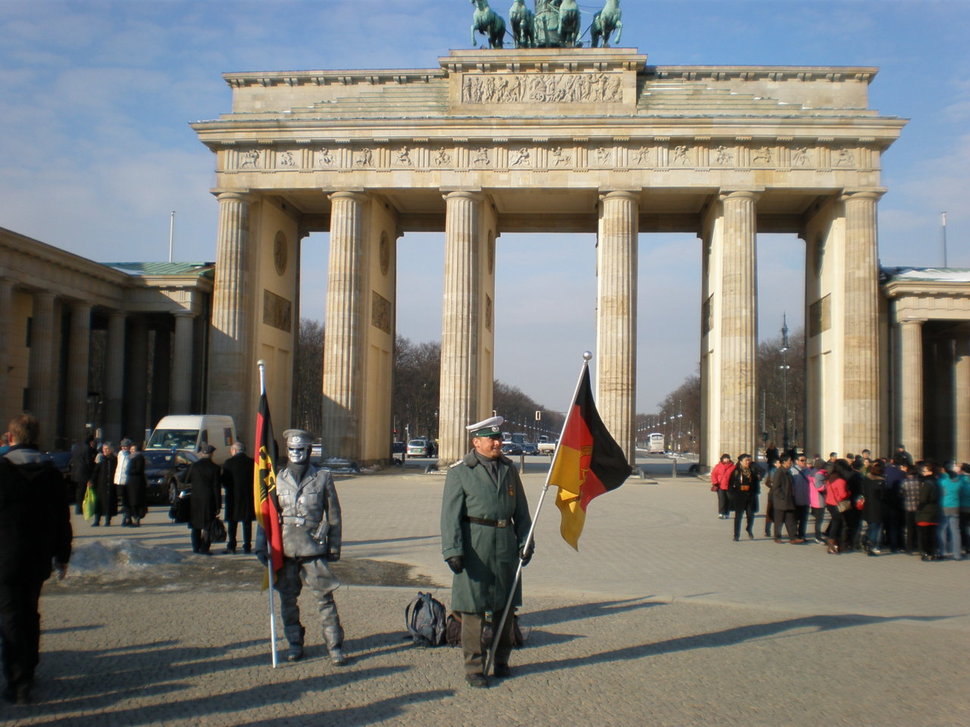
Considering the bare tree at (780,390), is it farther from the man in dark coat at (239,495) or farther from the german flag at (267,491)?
the german flag at (267,491)

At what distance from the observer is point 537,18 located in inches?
1741

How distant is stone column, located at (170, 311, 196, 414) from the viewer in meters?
43.5

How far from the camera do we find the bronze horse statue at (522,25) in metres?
43.5

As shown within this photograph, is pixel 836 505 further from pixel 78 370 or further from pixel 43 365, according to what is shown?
pixel 78 370

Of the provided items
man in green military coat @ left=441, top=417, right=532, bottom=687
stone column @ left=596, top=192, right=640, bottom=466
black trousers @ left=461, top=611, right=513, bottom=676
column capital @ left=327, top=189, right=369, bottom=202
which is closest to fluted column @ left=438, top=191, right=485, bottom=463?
column capital @ left=327, top=189, right=369, bottom=202

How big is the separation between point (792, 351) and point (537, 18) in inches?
2463

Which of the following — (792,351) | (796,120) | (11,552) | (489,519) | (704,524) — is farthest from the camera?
(792,351)

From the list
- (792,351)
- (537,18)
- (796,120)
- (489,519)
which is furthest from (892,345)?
(792,351)

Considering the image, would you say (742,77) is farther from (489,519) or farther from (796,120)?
(489,519)

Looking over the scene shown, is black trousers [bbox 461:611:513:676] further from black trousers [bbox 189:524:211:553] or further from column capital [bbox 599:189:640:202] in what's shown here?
column capital [bbox 599:189:640:202]

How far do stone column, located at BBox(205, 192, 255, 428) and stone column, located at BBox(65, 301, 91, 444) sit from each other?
574 cm

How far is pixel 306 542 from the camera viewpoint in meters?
8.00

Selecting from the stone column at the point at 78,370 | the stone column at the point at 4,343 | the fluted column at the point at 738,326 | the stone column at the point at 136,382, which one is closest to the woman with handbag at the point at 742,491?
the fluted column at the point at 738,326

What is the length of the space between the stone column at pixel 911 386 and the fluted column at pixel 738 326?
6.86 metres
